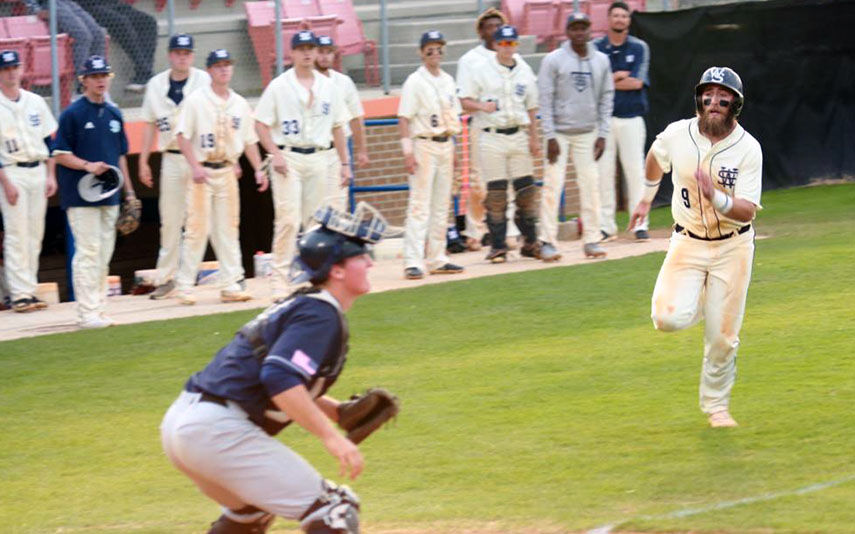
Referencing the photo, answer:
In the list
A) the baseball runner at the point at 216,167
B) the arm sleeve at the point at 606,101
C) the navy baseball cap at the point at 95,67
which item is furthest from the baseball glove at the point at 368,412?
the arm sleeve at the point at 606,101

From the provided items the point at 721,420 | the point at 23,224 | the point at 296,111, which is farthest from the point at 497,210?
the point at 721,420

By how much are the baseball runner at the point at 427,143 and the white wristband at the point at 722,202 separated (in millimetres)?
6382

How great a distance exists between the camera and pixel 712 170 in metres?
7.59

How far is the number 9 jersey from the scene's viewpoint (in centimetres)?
754

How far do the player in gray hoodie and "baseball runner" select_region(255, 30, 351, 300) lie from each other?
241 cm

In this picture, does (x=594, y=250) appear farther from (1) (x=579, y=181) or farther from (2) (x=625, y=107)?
(2) (x=625, y=107)

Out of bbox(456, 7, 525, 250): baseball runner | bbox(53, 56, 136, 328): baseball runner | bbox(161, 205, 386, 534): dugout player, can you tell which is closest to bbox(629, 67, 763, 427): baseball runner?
bbox(161, 205, 386, 534): dugout player

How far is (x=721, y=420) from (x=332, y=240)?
3.56m

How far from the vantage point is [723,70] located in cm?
752

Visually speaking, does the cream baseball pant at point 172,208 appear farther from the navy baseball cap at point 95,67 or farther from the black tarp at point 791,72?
the black tarp at point 791,72

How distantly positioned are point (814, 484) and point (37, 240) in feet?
27.2

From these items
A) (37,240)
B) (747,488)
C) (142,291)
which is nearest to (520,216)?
(142,291)

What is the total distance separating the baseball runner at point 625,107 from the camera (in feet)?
50.5

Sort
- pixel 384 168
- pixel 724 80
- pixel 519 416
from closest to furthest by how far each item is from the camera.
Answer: pixel 724 80, pixel 519 416, pixel 384 168
